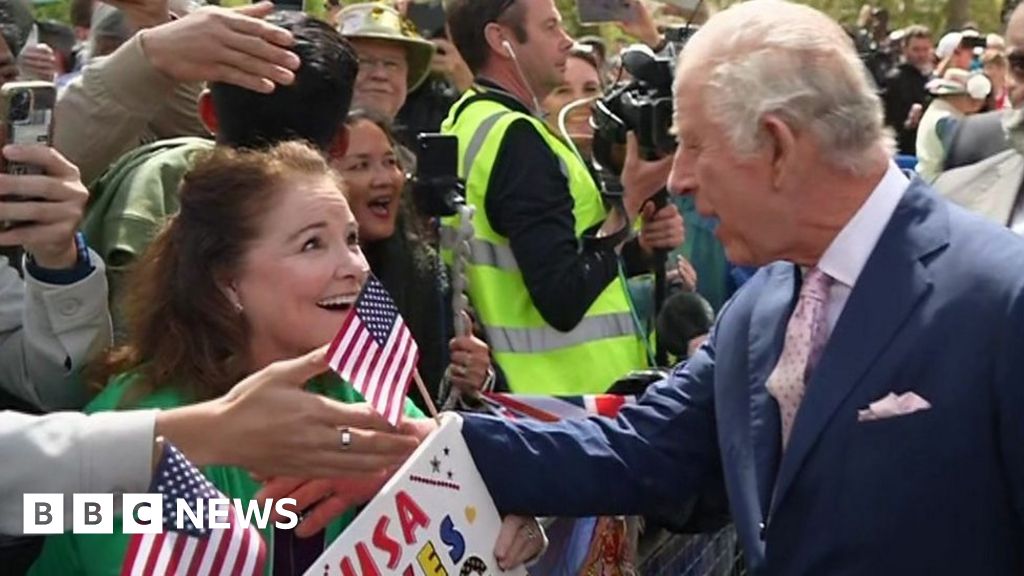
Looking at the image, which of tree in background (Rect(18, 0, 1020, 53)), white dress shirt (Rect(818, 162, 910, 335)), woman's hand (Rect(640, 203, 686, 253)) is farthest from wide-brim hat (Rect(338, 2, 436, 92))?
tree in background (Rect(18, 0, 1020, 53))

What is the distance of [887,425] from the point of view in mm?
2719

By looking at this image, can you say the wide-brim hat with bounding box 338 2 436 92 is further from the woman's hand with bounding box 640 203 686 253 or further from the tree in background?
the tree in background

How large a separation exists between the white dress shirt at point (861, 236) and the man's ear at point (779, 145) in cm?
15

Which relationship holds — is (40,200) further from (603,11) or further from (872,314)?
(603,11)

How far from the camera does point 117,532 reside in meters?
2.70

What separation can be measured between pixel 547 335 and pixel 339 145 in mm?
1211

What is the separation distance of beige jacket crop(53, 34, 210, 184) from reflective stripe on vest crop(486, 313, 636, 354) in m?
1.42

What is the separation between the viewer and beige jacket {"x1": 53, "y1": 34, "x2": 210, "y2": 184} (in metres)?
3.38

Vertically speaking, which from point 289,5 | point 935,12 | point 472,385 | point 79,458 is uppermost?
point 289,5

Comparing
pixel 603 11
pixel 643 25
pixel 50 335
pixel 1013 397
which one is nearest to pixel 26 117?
pixel 50 335

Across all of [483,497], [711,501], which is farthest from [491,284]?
[483,497]

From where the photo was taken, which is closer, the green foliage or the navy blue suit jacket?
the navy blue suit jacket

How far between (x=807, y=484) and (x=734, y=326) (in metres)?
0.41

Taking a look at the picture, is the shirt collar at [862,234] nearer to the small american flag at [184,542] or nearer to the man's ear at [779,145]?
the man's ear at [779,145]
